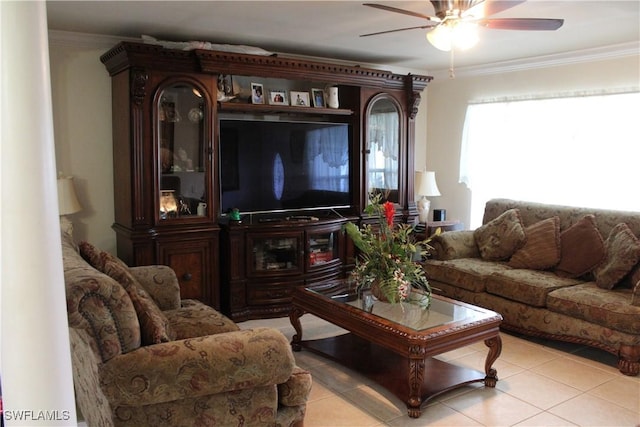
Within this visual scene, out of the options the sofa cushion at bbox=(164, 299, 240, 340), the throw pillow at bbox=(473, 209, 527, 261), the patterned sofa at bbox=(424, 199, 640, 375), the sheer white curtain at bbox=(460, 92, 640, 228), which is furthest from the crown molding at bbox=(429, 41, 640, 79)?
the sofa cushion at bbox=(164, 299, 240, 340)

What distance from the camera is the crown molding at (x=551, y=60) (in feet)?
15.3

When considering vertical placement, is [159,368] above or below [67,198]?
below

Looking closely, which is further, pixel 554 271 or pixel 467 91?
pixel 467 91

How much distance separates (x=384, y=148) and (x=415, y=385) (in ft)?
9.78

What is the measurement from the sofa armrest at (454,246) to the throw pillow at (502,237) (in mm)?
67

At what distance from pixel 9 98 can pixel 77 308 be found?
917 millimetres

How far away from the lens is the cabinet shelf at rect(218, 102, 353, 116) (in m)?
4.61

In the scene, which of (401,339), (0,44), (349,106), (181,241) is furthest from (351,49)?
(0,44)

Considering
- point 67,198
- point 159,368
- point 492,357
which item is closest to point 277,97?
point 67,198

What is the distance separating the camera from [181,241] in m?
4.37

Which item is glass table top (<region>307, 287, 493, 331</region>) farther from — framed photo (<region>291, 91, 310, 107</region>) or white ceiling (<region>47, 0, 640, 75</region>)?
framed photo (<region>291, 91, 310, 107</region>)

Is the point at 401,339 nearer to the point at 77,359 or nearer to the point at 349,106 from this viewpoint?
the point at 77,359

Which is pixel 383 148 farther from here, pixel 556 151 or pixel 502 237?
pixel 556 151

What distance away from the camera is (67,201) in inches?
161
